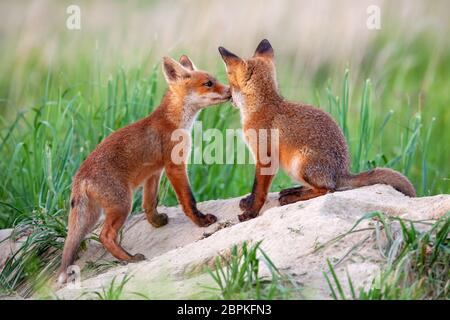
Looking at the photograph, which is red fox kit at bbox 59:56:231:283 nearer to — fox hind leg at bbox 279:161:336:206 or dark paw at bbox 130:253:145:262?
dark paw at bbox 130:253:145:262

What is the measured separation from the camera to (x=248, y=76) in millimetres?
7664

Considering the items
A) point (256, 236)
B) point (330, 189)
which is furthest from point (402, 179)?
point (256, 236)

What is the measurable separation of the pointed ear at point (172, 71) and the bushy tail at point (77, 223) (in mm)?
1514

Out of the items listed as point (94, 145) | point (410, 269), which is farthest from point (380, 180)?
point (94, 145)

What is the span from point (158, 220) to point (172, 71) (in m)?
1.39

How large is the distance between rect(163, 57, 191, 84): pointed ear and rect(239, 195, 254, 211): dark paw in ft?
4.43

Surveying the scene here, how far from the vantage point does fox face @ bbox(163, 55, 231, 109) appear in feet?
26.1

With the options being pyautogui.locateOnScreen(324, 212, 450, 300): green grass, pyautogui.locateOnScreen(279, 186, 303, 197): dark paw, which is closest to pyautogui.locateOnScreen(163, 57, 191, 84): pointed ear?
pyautogui.locateOnScreen(279, 186, 303, 197): dark paw

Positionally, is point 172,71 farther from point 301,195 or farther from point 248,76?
point 301,195

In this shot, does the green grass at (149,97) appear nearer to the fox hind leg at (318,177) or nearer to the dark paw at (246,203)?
the dark paw at (246,203)

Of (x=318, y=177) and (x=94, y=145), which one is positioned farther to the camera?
(x=94, y=145)

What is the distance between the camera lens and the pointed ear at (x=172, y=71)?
806 centimetres

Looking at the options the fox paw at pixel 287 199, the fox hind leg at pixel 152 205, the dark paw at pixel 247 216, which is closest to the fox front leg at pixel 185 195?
the fox hind leg at pixel 152 205
